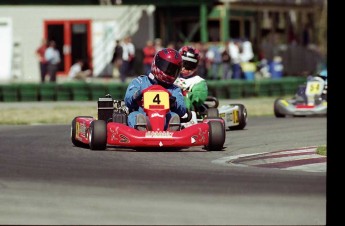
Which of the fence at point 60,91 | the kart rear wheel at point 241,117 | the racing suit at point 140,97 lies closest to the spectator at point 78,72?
the fence at point 60,91

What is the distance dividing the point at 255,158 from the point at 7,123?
804 centimetres

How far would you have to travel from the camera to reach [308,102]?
21094 millimetres

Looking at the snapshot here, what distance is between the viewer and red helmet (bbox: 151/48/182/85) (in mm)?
13797

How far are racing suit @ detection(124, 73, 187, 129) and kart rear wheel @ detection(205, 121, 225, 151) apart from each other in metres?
0.57

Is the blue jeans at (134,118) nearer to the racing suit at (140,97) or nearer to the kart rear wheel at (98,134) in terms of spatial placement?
the racing suit at (140,97)

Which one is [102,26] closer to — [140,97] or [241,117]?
[241,117]

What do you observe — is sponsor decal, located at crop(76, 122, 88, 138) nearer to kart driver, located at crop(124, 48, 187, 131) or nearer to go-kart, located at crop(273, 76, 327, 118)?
kart driver, located at crop(124, 48, 187, 131)

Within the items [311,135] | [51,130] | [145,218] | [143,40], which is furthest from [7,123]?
[143,40]

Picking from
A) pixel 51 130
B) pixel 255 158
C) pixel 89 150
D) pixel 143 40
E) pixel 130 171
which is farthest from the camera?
pixel 143 40

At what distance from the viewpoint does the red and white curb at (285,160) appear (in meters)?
11.8

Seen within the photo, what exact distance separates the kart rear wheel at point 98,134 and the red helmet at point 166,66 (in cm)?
105

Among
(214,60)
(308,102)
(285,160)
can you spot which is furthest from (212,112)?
(214,60)

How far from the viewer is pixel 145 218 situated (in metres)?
8.27
